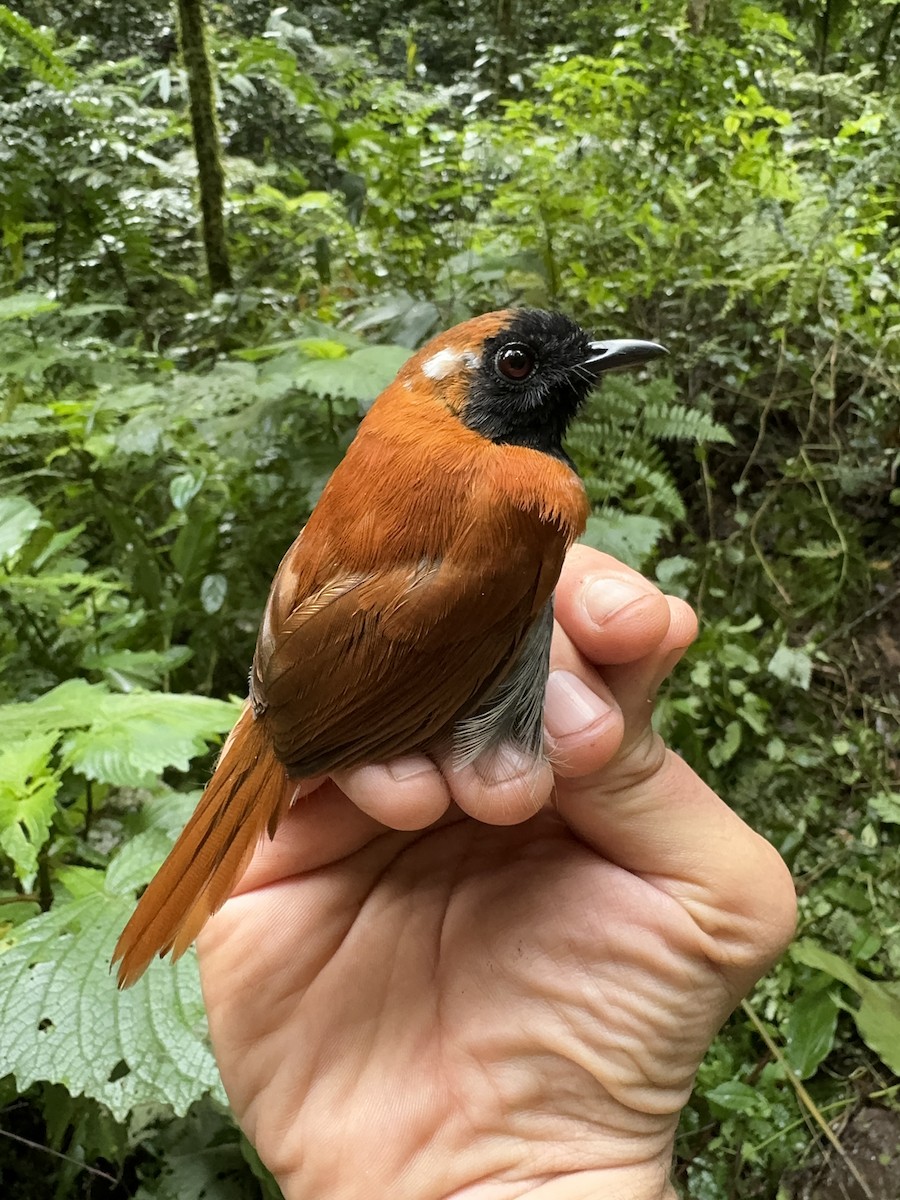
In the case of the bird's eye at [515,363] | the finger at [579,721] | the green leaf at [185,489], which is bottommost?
the green leaf at [185,489]

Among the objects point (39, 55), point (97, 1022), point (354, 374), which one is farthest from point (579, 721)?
point (39, 55)

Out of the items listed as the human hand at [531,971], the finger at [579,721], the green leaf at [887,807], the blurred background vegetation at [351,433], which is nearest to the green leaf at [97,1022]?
the blurred background vegetation at [351,433]

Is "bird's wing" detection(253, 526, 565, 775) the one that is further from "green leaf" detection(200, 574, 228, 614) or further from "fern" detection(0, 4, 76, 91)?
"fern" detection(0, 4, 76, 91)

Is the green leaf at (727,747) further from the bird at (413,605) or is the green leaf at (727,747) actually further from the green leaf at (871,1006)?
the bird at (413,605)

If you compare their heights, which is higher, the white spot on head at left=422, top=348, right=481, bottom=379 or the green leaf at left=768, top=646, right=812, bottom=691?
the white spot on head at left=422, top=348, right=481, bottom=379

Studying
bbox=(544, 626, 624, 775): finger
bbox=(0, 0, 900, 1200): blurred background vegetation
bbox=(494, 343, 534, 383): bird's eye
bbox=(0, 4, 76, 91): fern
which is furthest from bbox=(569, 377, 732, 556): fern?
bbox=(0, 4, 76, 91): fern
